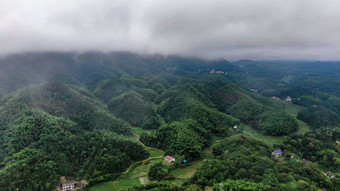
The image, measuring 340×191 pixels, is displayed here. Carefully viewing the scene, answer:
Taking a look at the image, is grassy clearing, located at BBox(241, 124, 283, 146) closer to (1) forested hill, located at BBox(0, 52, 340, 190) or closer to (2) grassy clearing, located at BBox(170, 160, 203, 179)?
(1) forested hill, located at BBox(0, 52, 340, 190)

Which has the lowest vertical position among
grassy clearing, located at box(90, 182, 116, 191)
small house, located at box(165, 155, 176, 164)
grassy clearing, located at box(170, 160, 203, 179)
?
grassy clearing, located at box(90, 182, 116, 191)

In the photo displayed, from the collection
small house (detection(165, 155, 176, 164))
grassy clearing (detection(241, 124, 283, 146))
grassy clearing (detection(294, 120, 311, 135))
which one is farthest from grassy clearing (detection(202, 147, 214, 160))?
grassy clearing (detection(294, 120, 311, 135))

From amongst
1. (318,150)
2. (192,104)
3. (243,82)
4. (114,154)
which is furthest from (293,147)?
(243,82)

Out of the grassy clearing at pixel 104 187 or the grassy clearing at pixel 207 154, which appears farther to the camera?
the grassy clearing at pixel 207 154

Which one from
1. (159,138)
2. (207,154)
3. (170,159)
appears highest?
(159,138)

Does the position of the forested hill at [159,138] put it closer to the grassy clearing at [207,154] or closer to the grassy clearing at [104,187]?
the grassy clearing at [207,154]

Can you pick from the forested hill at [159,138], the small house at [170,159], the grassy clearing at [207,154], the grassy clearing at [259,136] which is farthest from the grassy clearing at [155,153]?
the grassy clearing at [259,136]

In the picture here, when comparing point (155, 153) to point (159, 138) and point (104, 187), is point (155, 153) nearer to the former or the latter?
point (159, 138)

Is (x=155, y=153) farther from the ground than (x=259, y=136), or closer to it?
closer to it

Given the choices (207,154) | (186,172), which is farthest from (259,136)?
(186,172)

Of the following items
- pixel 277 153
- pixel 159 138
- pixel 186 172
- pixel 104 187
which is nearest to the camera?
pixel 104 187

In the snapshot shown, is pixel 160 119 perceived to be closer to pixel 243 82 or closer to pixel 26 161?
pixel 26 161
